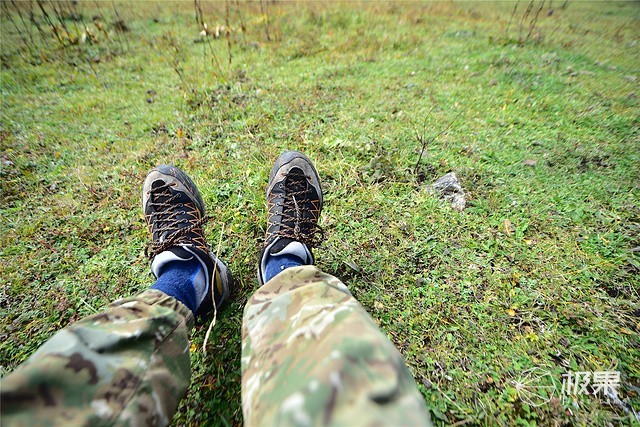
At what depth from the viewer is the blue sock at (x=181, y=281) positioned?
1476 millimetres

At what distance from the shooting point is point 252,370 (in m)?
1.04

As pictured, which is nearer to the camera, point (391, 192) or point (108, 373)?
point (108, 373)

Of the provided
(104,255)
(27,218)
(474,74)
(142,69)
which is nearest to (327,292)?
(104,255)

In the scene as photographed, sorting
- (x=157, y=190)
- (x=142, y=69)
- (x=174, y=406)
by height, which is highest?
(x=142, y=69)

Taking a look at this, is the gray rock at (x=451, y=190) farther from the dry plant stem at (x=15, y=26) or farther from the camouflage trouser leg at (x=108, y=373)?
the dry plant stem at (x=15, y=26)

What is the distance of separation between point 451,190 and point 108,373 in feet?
7.24

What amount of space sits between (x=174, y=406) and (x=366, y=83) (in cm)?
372

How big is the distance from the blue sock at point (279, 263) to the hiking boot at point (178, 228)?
0.27m

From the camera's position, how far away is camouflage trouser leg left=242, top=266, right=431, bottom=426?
76 cm

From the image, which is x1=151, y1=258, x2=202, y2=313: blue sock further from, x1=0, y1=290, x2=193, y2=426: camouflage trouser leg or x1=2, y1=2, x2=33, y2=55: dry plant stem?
x1=2, y1=2, x2=33, y2=55: dry plant stem

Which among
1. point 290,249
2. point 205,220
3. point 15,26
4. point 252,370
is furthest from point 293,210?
point 15,26

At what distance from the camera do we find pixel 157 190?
6.78 feet

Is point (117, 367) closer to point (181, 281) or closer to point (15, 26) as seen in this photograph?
point (181, 281)

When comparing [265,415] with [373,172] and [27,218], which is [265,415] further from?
[27,218]
